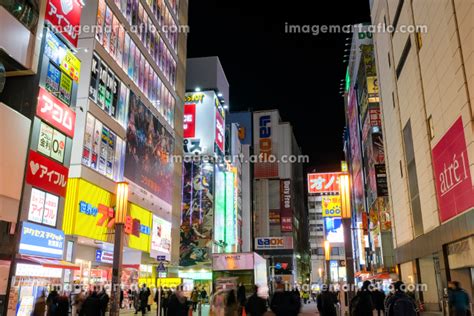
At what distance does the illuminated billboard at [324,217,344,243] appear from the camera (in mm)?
48594

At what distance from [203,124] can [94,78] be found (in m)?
28.7

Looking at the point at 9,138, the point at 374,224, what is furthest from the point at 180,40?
the point at 9,138

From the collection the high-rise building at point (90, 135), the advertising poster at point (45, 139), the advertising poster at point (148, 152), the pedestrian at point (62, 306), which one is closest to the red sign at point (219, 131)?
the high-rise building at point (90, 135)

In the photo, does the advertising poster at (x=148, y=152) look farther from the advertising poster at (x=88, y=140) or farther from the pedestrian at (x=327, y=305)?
the pedestrian at (x=327, y=305)

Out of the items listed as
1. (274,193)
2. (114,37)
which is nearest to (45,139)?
(114,37)

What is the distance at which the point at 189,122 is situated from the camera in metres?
54.9

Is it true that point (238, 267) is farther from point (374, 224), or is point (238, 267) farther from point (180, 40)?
point (180, 40)

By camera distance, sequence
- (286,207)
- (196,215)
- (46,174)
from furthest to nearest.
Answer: (286,207) → (196,215) → (46,174)

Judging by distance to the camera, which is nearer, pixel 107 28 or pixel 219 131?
pixel 107 28

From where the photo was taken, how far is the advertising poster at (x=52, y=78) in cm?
1831

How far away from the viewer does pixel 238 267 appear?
964 inches

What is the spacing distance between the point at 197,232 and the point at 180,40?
19.9 m

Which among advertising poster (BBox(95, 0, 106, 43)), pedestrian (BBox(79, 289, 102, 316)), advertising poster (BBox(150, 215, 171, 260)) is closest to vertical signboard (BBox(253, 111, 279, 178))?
advertising poster (BBox(150, 215, 171, 260))

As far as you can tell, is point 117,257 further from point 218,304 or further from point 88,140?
point 88,140
